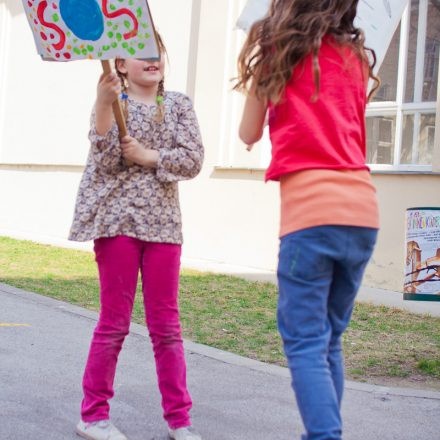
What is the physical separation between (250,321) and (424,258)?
176cm

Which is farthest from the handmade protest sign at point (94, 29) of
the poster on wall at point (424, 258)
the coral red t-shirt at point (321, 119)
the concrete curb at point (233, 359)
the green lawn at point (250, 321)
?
the poster on wall at point (424, 258)

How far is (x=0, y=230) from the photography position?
1457 cm

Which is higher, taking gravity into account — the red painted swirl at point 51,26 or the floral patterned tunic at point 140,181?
the red painted swirl at point 51,26

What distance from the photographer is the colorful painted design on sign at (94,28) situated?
132 inches

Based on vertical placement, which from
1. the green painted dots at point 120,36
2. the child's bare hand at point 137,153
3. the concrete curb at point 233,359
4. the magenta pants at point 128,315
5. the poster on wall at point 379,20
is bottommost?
the concrete curb at point 233,359

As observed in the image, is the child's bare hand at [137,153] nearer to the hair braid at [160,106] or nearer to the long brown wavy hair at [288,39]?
the hair braid at [160,106]

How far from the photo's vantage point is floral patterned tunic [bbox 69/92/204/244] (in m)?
3.61

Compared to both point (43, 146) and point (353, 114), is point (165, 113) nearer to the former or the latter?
point (353, 114)

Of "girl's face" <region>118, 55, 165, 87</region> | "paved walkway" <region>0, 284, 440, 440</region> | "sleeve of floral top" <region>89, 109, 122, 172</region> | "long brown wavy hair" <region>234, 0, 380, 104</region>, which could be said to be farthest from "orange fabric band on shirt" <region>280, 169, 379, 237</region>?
"paved walkway" <region>0, 284, 440, 440</region>

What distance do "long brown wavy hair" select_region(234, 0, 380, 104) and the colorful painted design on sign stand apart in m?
0.65

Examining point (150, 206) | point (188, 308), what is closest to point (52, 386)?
point (150, 206)

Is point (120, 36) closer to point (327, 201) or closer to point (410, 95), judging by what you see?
point (327, 201)

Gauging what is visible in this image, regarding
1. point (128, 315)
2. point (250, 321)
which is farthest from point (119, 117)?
point (250, 321)

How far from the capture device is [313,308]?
2699 millimetres
